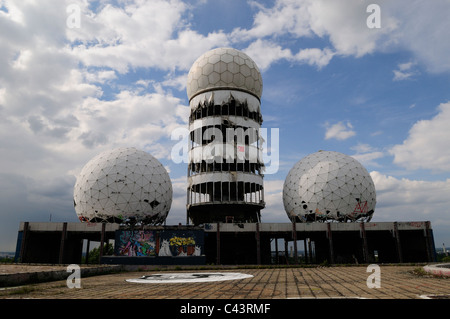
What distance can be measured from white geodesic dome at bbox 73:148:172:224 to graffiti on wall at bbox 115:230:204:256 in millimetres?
9446

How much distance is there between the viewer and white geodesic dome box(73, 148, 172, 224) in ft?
157

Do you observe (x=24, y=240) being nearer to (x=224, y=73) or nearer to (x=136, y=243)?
(x=136, y=243)

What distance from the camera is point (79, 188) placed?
164 feet

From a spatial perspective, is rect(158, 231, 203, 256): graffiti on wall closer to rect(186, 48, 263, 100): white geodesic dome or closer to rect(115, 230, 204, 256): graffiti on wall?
rect(115, 230, 204, 256): graffiti on wall

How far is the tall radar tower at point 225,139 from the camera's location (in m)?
52.1

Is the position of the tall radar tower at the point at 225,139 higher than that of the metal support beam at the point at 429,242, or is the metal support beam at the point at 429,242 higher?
the tall radar tower at the point at 225,139

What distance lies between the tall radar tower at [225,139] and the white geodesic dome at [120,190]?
651 cm

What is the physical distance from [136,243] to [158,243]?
2846 millimetres

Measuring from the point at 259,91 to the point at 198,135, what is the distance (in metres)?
14.4

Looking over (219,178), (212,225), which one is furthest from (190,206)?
(212,225)

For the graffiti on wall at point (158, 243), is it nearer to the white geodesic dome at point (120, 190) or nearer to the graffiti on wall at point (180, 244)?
the graffiti on wall at point (180, 244)

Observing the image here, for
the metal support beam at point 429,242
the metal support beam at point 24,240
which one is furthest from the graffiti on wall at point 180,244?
the metal support beam at point 429,242

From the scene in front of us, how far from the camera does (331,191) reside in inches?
1939
